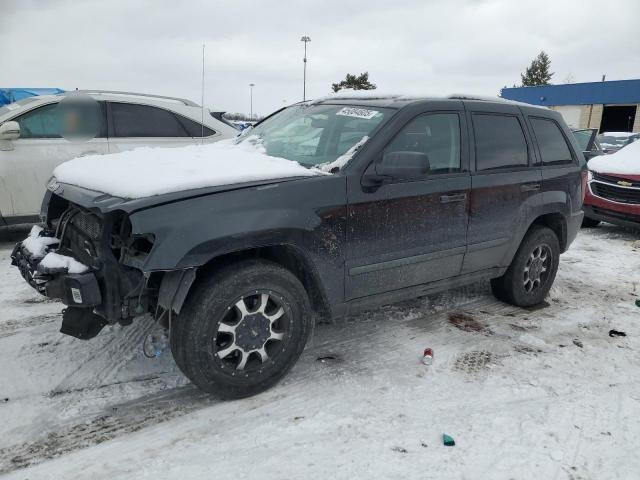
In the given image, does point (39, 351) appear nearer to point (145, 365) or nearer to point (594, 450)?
point (145, 365)

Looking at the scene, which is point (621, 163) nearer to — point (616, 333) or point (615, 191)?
point (615, 191)

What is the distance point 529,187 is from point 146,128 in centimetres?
470

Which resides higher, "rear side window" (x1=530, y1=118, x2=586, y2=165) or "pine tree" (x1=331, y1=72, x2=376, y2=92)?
"pine tree" (x1=331, y1=72, x2=376, y2=92)

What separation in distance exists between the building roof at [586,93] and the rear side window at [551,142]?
3684 cm

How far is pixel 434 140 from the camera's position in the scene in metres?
3.66

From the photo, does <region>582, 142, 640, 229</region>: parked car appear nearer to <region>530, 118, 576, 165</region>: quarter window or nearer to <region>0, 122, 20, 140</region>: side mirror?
<region>530, 118, 576, 165</region>: quarter window

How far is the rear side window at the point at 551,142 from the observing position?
448 centimetres

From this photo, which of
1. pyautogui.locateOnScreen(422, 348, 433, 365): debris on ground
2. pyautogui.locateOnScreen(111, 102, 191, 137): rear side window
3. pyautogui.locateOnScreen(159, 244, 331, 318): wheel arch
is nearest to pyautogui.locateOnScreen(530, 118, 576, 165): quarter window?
pyautogui.locateOnScreen(422, 348, 433, 365): debris on ground

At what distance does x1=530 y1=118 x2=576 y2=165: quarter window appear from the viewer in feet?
14.7

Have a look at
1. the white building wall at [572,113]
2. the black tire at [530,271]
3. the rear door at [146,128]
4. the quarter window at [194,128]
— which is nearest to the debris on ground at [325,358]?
the black tire at [530,271]

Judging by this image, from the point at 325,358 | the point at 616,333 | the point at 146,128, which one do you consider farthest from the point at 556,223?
the point at 146,128

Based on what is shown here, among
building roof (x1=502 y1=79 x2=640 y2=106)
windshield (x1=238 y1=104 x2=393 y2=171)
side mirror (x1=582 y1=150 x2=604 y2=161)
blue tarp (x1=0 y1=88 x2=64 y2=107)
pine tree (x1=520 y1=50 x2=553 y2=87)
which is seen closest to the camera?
windshield (x1=238 y1=104 x2=393 y2=171)

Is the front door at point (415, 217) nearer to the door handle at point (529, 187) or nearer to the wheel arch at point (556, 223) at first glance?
the door handle at point (529, 187)

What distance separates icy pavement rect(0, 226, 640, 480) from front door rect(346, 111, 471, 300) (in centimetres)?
60
